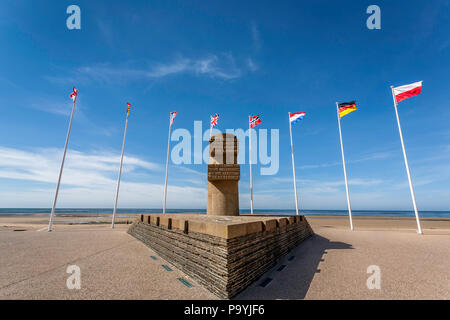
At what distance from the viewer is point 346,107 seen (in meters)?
16.6

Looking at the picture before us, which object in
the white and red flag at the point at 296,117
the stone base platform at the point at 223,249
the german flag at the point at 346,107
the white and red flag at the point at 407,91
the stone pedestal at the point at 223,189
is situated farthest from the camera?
the white and red flag at the point at 296,117

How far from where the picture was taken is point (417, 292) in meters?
4.66

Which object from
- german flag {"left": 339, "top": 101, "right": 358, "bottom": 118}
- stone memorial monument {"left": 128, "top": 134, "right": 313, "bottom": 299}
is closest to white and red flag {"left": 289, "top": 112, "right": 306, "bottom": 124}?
german flag {"left": 339, "top": 101, "right": 358, "bottom": 118}

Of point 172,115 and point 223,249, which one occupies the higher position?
point 172,115

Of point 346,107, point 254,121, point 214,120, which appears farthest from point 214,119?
point 346,107

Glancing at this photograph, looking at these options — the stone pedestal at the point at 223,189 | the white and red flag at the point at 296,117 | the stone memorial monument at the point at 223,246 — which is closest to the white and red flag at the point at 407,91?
the white and red flag at the point at 296,117

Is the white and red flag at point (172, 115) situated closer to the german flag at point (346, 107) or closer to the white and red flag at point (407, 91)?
the german flag at point (346, 107)

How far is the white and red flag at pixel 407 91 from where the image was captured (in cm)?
1400

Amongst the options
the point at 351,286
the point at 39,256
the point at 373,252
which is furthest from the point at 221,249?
the point at 39,256

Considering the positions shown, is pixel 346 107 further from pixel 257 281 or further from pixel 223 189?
pixel 257 281

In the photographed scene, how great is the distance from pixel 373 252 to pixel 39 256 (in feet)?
48.7

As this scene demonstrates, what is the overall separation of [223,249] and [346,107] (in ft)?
57.6

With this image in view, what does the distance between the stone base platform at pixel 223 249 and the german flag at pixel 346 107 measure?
1318cm

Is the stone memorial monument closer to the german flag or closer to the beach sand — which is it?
the beach sand
